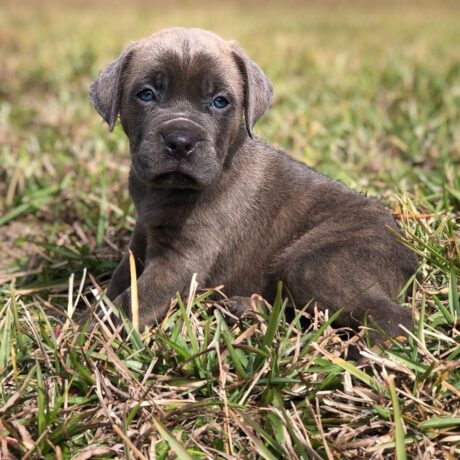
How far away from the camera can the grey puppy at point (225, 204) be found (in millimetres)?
3680

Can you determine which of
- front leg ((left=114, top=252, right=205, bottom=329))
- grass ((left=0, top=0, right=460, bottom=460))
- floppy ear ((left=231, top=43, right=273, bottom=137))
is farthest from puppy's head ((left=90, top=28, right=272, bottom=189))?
grass ((left=0, top=0, right=460, bottom=460))

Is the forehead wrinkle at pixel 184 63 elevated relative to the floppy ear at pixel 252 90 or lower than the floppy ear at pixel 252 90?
elevated

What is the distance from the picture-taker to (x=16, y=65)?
1041cm

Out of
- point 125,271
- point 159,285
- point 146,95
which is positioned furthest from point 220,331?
point 146,95

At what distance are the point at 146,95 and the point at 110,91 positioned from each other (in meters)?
0.22

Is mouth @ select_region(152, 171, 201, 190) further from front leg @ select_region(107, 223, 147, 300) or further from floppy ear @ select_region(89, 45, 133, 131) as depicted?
front leg @ select_region(107, 223, 147, 300)

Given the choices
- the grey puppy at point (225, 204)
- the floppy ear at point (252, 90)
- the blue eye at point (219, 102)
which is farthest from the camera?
the floppy ear at point (252, 90)

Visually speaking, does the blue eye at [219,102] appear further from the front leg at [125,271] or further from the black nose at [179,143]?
the front leg at [125,271]

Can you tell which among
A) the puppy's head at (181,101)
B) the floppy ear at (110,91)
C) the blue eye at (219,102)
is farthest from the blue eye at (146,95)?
the blue eye at (219,102)

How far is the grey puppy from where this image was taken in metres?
3.68

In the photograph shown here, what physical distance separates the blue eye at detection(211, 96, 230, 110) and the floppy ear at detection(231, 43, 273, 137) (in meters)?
Answer: 0.15

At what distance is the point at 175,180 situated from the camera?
12.2 ft

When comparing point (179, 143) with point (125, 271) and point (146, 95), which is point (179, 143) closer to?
point (146, 95)

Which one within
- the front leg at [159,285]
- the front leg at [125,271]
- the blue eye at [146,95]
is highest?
the blue eye at [146,95]
